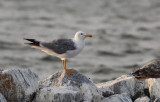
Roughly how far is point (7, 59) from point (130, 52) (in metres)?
8.68

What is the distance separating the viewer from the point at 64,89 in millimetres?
10688

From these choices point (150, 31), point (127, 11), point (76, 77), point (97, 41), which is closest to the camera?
point (76, 77)

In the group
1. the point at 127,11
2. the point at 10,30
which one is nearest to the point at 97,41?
the point at 10,30

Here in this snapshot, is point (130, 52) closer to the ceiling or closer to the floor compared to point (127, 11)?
closer to the floor

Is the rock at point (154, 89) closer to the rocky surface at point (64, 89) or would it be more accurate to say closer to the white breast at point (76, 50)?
the rocky surface at point (64, 89)

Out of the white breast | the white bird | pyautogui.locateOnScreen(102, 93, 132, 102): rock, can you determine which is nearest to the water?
the white bird

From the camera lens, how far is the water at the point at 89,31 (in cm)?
2611

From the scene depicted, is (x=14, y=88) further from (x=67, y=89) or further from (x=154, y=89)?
(x=154, y=89)

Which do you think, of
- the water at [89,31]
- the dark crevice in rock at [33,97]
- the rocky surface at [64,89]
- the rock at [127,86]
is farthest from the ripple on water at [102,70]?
the dark crevice in rock at [33,97]

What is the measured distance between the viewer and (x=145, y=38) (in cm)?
3228

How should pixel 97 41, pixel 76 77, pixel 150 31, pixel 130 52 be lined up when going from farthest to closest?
1. pixel 150 31
2. pixel 97 41
3. pixel 130 52
4. pixel 76 77

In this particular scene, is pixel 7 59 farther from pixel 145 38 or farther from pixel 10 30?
pixel 145 38

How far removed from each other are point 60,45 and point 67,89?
1536mm

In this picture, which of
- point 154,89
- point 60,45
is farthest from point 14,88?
point 154,89
